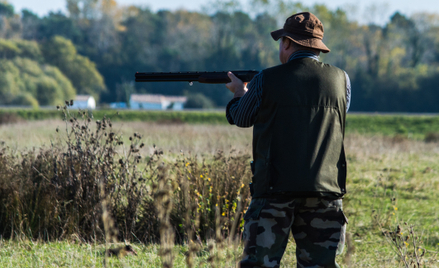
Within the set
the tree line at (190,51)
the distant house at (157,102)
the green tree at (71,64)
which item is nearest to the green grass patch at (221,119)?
the tree line at (190,51)

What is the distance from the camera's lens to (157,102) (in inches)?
2454

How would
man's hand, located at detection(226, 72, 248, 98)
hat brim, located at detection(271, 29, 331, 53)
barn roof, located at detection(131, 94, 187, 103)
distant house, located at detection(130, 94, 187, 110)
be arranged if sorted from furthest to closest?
barn roof, located at detection(131, 94, 187, 103) → distant house, located at detection(130, 94, 187, 110) → man's hand, located at detection(226, 72, 248, 98) → hat brim, located at detection(271, 29, 331, 53)

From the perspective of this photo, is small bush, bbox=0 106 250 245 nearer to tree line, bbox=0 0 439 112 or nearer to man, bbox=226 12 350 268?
man, bbox=226 12 350 268

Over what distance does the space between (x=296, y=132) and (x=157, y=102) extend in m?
60.6

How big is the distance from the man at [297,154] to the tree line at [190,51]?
50.4m

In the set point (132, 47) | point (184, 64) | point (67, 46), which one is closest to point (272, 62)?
point (184, 64)

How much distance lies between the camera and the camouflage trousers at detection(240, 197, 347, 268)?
259 centimetres

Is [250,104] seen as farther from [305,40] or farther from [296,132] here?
[305,40]

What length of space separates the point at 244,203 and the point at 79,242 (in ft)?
5.77

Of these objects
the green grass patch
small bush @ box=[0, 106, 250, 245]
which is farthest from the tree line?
small bush @ box=[0, 106, 250, 245]

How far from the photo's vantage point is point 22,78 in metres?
52.4

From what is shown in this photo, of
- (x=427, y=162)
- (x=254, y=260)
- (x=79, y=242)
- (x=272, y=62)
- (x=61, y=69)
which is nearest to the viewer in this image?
(x=254, y=260)

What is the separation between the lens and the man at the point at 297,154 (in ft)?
8.45

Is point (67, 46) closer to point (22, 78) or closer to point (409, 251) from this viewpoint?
point (22, 78)
